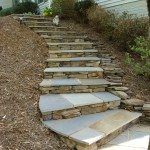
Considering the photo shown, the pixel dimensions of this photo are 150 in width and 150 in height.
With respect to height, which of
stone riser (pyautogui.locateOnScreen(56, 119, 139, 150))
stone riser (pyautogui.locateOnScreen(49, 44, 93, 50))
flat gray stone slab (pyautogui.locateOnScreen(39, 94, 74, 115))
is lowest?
stone riser (pyautogui.locateOnScreen(56, 119, 139, 150))

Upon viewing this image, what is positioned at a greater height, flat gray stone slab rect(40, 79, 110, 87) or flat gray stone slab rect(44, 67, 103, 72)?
flat gray stone slab rect(44, 67, 103, 72)

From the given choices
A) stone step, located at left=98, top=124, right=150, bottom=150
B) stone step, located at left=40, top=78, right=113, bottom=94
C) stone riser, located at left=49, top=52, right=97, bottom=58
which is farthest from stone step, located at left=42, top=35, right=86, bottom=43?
stone step, located at left=98, top=124, right=150, bottom=150

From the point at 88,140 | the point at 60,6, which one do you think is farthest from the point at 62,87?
the point at 60,6

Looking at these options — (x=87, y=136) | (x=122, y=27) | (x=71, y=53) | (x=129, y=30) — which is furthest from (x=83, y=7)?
(x=87, y=136)

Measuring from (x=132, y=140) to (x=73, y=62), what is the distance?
2.83 meters

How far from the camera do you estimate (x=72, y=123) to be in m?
3.95

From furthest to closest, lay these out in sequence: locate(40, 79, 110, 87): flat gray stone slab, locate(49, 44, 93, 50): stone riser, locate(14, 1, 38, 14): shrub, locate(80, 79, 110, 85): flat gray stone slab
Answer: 1. locate(14, 1, 38, 14): shrub
2. locate(49, 44, 93, 50): stone riser
3. locate(80, 79, 110, 85): flat gray stone slab
4. locate(40, 79, 110, 87): flat gray stone slab

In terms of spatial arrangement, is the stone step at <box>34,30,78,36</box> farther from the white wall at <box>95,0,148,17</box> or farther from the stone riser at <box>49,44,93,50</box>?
the white wall at <box>95,0,148,17</box>

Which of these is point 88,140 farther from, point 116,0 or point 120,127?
point 116,0

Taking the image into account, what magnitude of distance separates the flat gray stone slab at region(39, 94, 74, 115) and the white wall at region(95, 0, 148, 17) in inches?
157

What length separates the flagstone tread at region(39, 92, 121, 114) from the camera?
414 centimetres

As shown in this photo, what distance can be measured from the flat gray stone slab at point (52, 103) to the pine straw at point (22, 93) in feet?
0.38

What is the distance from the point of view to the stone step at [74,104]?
405cm

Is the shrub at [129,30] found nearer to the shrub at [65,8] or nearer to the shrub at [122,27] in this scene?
the shrub at [122,27]
